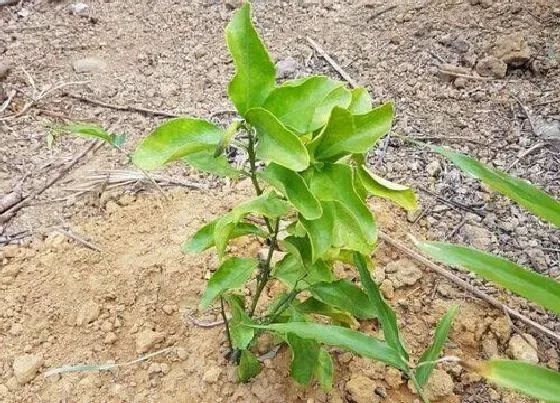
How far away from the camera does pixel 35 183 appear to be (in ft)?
6.26

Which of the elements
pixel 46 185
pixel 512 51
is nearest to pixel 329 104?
pixel 46 185

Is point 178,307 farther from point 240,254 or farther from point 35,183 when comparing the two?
point 35,183

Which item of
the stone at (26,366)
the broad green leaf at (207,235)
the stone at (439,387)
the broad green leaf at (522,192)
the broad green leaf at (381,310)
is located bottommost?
the stone at (439,387)

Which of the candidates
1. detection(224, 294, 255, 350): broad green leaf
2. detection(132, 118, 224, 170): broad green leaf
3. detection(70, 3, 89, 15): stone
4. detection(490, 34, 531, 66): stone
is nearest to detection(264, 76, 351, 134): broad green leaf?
detection(132, 118, 224, 170): broad green leaf

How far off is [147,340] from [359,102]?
28.1 inches

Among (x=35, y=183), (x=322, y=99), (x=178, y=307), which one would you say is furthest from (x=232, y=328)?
(x=35, y=183)

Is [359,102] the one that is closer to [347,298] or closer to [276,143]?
[276,143]

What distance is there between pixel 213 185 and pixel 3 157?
0.62m

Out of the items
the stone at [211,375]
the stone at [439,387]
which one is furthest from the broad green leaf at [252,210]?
the stone at [439,387]

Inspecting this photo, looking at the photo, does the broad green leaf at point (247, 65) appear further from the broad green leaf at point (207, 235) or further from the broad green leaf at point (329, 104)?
the broad green leaf at point (207, 235)

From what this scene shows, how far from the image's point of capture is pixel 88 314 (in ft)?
5.12

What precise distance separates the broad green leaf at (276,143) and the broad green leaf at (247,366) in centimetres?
47

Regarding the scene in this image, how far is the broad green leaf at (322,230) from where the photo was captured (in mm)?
1029

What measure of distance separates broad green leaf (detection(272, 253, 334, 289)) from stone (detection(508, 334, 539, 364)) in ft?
1.75
